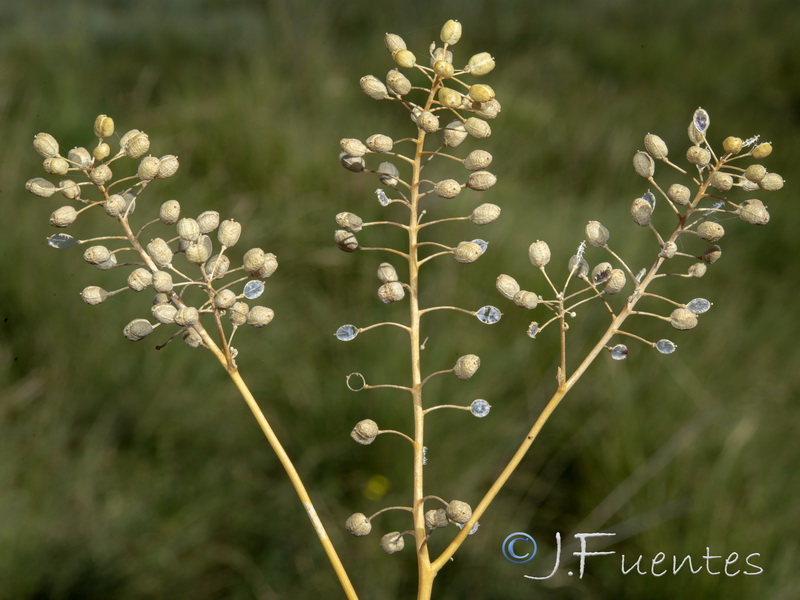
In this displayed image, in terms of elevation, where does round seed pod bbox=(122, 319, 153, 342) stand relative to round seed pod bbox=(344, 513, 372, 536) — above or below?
above

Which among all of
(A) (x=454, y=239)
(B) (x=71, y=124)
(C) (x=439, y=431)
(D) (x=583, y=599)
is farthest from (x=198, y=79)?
(D) (x=583, y=599)

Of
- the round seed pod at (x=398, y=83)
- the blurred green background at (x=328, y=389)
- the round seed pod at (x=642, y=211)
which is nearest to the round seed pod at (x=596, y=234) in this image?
the round seed pod at (x=642, y=211)

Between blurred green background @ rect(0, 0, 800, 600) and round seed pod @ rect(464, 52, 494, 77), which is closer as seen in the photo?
round seed pod @ rect(464, 52, 494, 77)

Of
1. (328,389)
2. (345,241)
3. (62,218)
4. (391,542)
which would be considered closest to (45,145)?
(62,218)

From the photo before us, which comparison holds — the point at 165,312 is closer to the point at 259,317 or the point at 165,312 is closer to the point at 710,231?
the point at 259,317

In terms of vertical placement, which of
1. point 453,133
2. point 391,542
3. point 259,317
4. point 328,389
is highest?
point 453,133

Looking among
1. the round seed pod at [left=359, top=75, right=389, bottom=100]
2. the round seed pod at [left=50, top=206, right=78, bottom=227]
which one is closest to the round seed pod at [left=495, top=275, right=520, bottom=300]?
the round seed pod at [left=359, top=75, right=389, bottom=100]

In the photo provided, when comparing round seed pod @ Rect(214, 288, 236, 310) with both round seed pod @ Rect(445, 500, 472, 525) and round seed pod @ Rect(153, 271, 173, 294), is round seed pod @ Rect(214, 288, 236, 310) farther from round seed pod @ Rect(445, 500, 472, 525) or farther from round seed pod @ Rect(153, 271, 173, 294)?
round seed pod @ Rect(445, 500, 472, 525)
